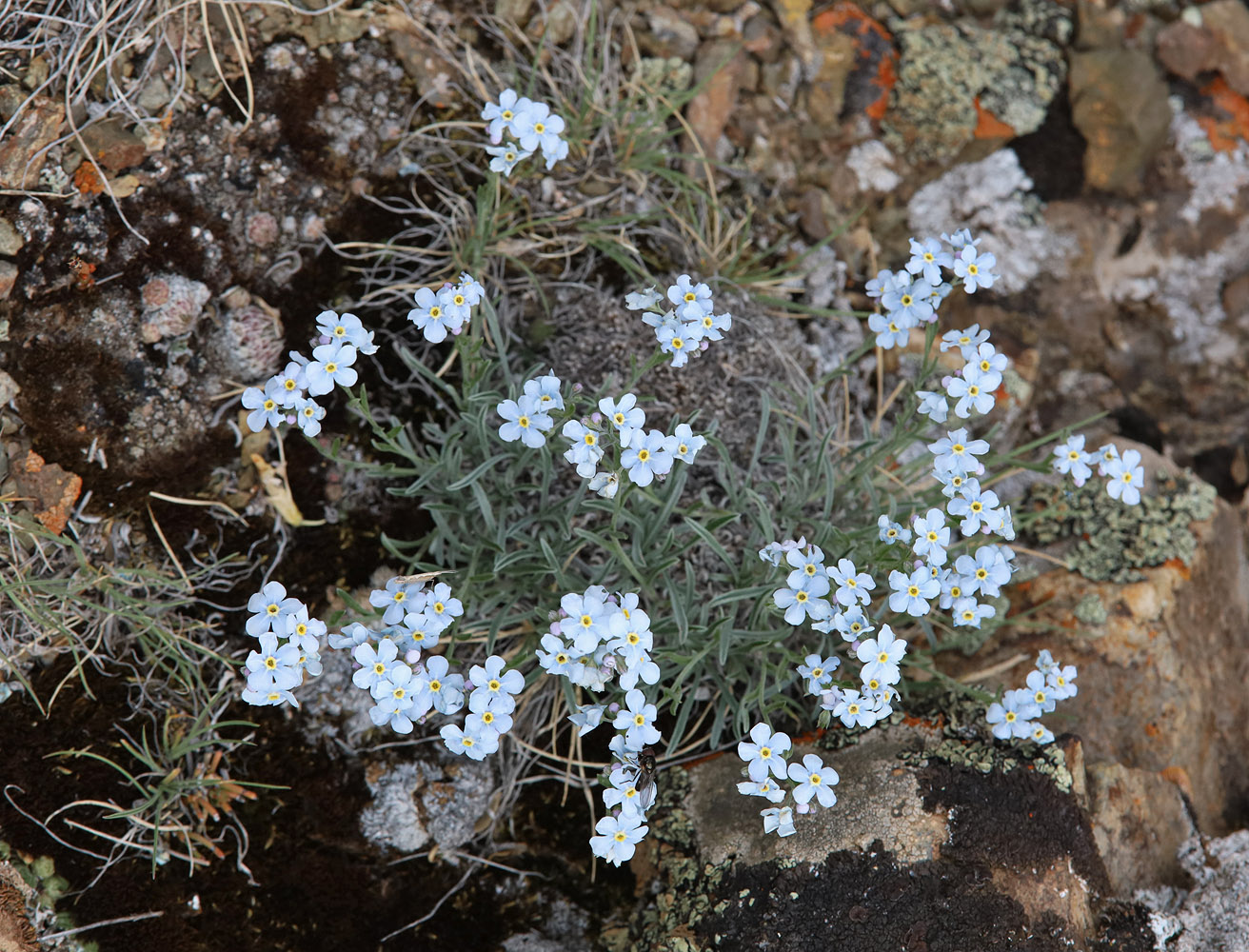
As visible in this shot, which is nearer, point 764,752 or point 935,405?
point 764,752

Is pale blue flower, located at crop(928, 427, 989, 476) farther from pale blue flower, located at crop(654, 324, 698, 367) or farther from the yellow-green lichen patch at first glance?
the yellow-green lichen patch

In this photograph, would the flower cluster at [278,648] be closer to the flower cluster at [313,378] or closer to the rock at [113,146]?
the flower cluster at [313,378]

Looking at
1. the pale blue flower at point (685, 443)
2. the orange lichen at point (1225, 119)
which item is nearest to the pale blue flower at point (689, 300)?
the pale blue flower at point (685, 443)

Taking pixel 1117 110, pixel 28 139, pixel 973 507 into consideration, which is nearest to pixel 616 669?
pixel 973 507

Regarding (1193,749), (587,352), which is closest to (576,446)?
(587,352)

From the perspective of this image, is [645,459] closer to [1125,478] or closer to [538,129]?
[538,129]

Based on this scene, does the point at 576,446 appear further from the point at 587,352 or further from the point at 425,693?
the point at 587,352
